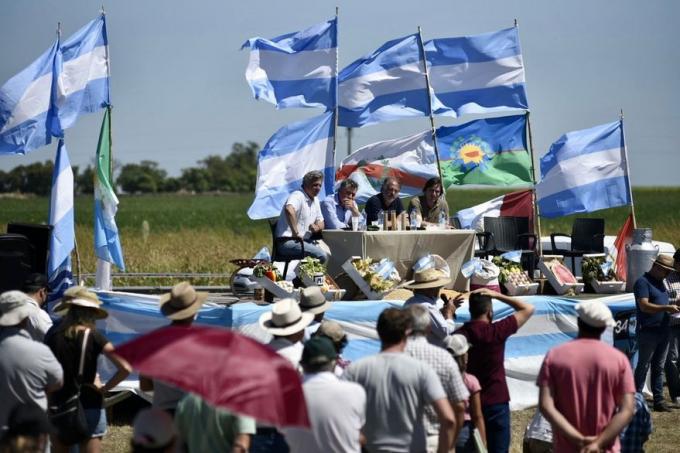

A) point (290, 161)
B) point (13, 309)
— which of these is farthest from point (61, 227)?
point (13, 309)

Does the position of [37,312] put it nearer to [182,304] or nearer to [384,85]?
[182,304]

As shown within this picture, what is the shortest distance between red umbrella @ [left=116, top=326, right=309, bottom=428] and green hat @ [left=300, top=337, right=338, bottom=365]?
2.42 ft

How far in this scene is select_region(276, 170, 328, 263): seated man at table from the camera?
39.2ft

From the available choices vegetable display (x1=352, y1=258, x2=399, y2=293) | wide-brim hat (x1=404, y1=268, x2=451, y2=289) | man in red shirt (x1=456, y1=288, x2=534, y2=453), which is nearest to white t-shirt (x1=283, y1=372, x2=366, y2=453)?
man in red shirt (x1=456, y1=288, x2=534, y2=453)

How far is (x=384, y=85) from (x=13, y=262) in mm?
6670

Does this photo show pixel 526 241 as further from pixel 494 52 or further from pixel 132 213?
pixel 132 213

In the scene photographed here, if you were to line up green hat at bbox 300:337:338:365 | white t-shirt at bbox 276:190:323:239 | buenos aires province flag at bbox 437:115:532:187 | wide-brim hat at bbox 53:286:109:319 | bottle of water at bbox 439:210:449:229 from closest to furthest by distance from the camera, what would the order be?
green hat at bbox 300:337:338:365
wide-brim hat at bbox 53:286:109:319
white t-shirt at bbox 276:190:323:239
bottle of water at bbox 439:210:449:229
buenos aires province flag at bbox 437:115:532:187

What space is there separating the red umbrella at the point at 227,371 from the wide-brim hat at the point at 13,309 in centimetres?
208

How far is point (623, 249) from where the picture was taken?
1400cm

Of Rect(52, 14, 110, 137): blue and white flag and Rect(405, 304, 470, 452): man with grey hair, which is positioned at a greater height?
Rect(52, 14, 110, 137): blue and white flag

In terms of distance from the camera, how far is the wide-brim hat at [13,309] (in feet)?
21.8

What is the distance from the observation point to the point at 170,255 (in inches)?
981

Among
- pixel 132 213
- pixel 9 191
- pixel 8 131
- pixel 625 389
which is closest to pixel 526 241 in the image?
pixel 8 131

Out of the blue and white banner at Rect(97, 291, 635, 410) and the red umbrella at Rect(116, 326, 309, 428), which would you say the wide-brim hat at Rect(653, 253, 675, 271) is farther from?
the red umbrella at Rect(116, 326, 309, 428)
